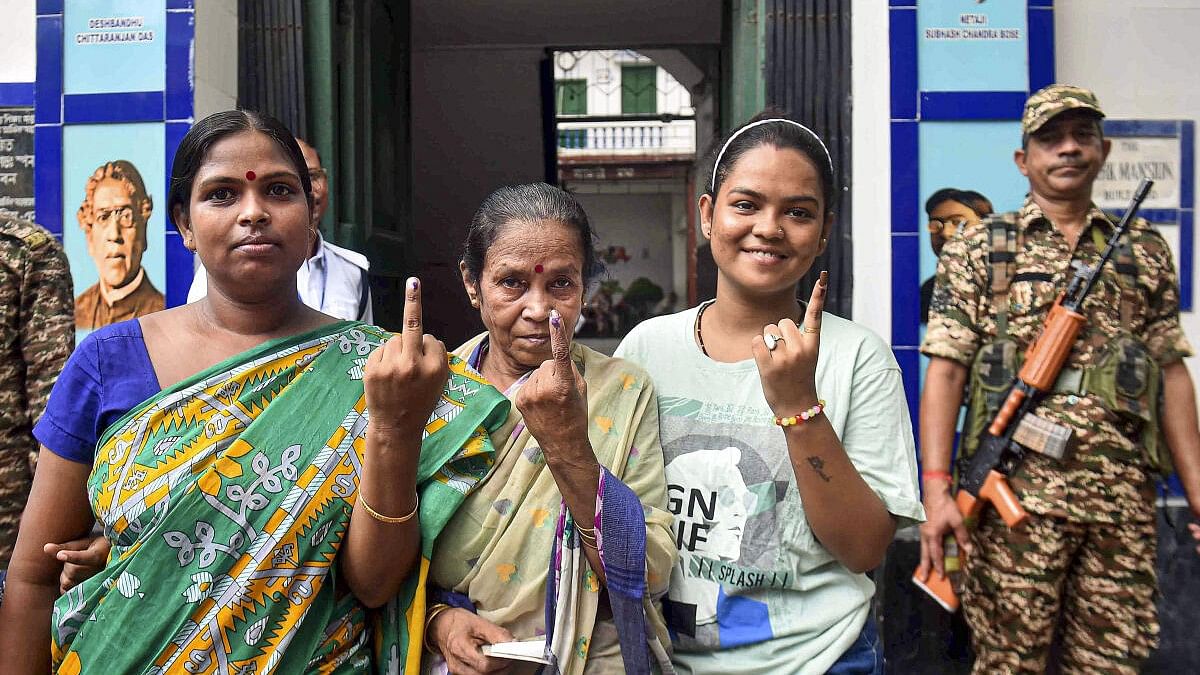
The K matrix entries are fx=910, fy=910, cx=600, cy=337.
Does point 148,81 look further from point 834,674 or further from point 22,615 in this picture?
point 834,674

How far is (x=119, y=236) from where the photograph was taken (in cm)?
385

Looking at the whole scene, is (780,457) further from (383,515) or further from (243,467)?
(243,467)

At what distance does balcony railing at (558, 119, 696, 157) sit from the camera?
20.7m

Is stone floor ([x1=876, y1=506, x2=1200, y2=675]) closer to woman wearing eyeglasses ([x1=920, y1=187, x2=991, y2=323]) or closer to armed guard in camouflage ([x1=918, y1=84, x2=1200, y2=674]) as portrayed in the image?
armed guard in camouflage ([x1=918, y1=84, x2=1200, y2=674])

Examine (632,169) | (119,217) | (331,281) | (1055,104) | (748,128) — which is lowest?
(331,281)

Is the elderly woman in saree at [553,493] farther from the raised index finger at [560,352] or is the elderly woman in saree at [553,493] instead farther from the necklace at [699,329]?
the necklace at [699,329]

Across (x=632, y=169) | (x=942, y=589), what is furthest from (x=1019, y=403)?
(x=632, y=169)

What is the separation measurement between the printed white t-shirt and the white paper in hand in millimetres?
283

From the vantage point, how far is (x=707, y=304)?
1944mm

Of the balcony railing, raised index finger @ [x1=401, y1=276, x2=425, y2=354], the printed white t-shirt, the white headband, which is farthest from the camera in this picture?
the balcony railing

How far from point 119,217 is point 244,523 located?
289 centimetres

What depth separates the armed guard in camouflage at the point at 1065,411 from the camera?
8.80 feet

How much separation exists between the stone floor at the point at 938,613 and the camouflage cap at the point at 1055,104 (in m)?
1.64

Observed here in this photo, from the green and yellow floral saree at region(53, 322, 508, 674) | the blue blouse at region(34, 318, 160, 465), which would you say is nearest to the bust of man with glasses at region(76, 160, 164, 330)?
the blue blouse at region(34, 318, 160, 465)
